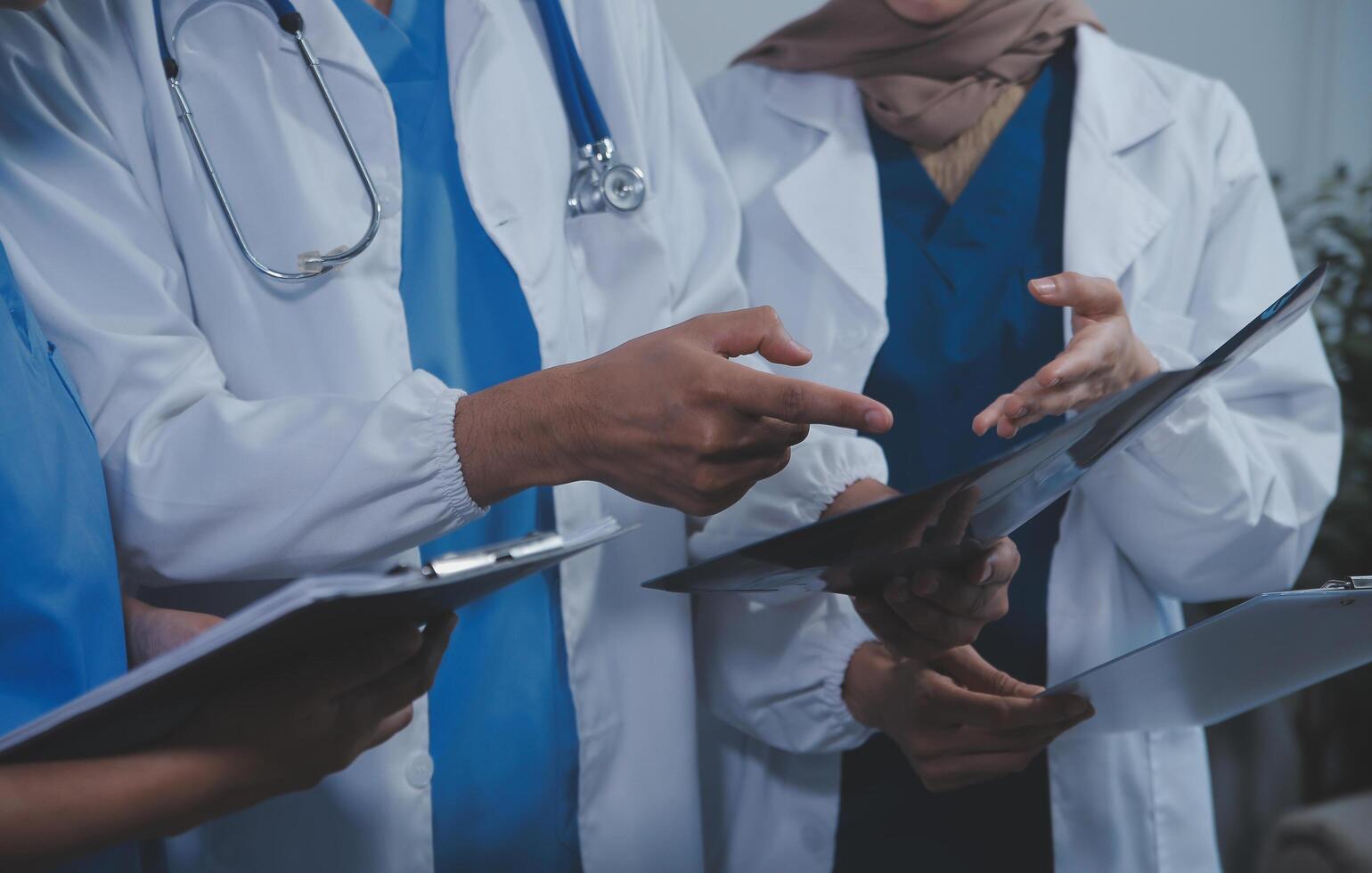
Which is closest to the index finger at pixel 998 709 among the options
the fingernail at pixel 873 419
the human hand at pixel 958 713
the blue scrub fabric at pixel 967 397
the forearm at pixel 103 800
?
the human hand at pixel 958 713

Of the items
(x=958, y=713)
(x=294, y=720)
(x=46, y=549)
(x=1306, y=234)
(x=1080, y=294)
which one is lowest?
(x=958, y=713)

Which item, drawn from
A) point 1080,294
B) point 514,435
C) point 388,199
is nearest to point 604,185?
point 388,199

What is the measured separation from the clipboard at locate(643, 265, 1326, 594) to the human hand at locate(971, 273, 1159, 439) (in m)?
0.06

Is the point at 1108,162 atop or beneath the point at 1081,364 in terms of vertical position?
atop

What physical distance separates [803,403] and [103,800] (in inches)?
16.6

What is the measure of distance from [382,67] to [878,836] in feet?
2.97

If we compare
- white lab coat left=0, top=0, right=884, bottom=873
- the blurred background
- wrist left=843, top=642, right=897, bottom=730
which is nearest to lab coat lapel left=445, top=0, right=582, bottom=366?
white lab coat left=0, top=0, right=884, bottom=873

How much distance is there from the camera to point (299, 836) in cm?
80

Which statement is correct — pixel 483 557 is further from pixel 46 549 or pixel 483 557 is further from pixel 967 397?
pixel 967 397

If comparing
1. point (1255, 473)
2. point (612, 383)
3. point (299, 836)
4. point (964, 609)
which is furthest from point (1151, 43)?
point (299, 836)

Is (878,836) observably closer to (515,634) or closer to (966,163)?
(515,634)

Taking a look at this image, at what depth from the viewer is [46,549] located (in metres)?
0.60

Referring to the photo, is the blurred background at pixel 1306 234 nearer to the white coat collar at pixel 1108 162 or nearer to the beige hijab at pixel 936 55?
the beige hijab at pixel 936 55

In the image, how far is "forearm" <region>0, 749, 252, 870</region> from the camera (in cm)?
50
